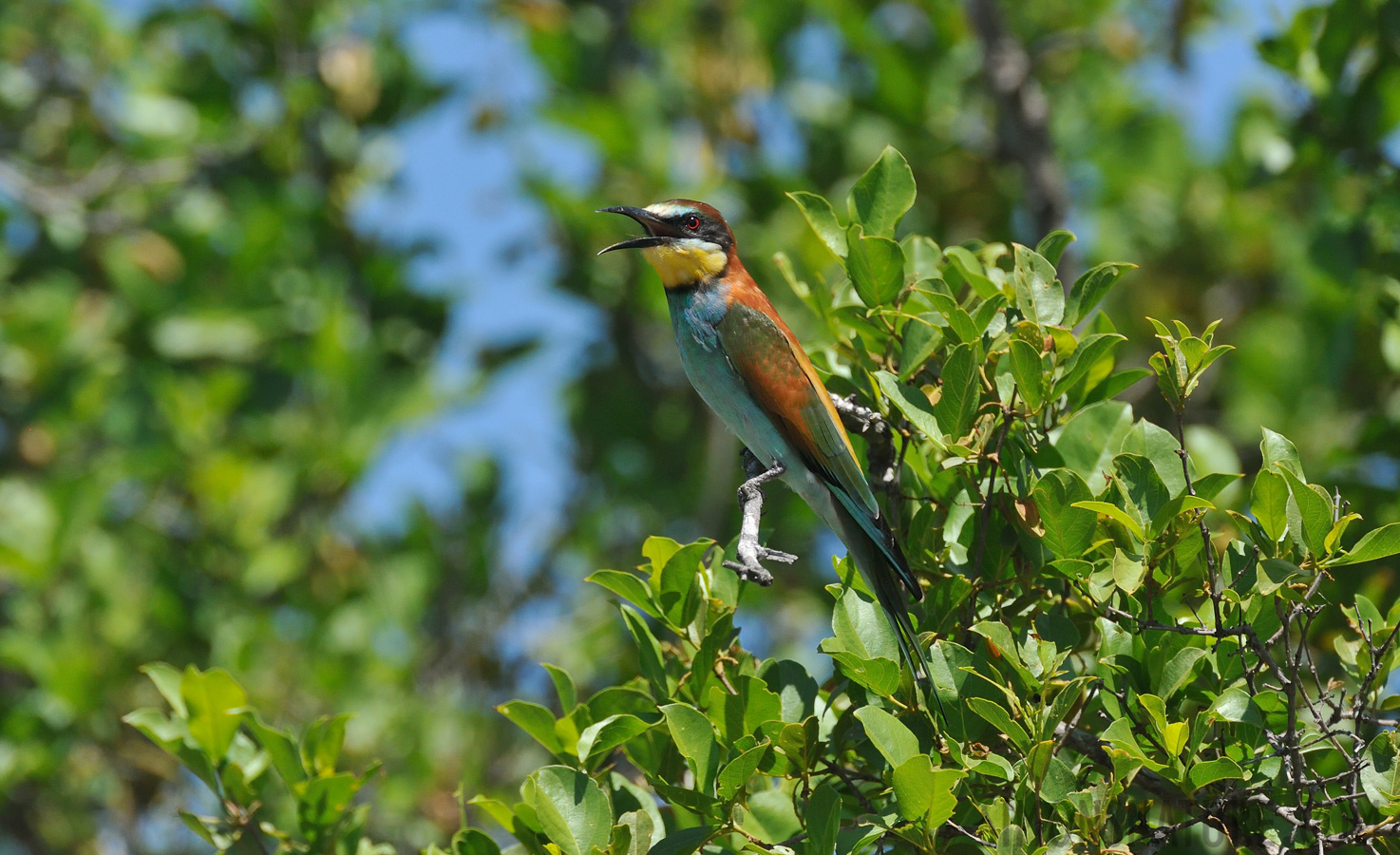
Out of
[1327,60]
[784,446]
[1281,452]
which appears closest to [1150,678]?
[1281,452]

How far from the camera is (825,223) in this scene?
2.67 meters

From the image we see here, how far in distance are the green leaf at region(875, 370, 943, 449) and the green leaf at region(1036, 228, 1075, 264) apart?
410mm

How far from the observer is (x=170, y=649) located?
5.17m

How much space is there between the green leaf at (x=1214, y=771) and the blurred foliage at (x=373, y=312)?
9.47 feet

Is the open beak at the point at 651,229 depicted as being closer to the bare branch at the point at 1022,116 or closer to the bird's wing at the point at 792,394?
the bird's wing at the point at 792,394

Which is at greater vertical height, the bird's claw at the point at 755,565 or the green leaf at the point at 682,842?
the bird's claw at the point at 755,565

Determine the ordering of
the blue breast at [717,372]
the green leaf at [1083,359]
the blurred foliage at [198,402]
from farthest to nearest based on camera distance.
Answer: the blurred foliage at [198,402]
the blue breast at [717,372]
the green leaf at [1083,359]

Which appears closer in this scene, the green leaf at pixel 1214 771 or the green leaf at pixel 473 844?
the green leaf at pixel 1214 771

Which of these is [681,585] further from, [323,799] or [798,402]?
[323,799]

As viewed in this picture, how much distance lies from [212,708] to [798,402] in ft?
4.74

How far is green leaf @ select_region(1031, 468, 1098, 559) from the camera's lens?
6.87 feet

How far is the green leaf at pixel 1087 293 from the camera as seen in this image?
7.62 ft

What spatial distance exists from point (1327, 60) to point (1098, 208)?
8.19 feet

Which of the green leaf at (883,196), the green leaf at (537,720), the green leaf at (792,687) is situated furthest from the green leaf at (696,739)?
the green leaf at (883,196)
